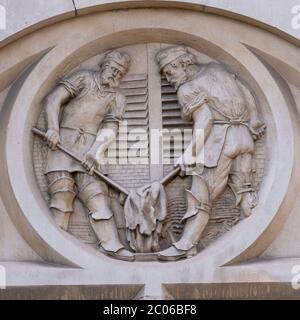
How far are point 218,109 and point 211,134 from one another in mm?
174

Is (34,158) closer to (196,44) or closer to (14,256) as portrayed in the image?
(14,256)

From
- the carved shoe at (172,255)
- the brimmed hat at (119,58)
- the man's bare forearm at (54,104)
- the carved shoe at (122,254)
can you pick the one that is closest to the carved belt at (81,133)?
the man's bare forearm at (54,104)

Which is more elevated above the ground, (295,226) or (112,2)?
(112,2)

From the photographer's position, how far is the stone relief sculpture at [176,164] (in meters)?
9.12

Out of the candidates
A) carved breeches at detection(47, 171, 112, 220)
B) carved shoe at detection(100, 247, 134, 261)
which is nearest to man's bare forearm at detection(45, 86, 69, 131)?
carved breeches at detection(47, 171, 112, 220)

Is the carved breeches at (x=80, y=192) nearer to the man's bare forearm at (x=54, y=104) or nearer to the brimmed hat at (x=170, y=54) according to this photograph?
the man's bare forearm at (x=54, y=104)

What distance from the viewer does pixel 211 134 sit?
925 cm

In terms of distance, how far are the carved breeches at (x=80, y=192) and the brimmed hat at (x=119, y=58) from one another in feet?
2.59

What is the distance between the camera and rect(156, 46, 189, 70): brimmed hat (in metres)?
9.36

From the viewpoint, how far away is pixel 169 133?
937 cm

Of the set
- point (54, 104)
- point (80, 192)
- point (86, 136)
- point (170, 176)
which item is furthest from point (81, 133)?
point (170, 176)

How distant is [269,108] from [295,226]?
790mm
